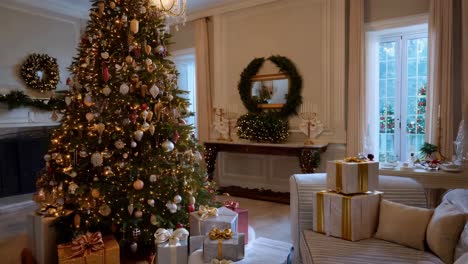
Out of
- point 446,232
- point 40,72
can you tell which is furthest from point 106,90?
point 40,72

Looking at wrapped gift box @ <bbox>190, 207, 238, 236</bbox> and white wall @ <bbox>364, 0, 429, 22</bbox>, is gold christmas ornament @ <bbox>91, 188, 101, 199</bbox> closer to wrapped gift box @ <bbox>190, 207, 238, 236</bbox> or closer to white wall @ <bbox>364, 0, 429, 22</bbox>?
wrapped gift box @ <bbox>190, 207, 238, 236</bbox>

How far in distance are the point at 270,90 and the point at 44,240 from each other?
3564 millimetres

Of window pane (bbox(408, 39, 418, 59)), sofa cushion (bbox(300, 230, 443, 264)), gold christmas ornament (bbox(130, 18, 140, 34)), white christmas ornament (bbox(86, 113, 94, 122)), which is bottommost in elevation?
sofa cushion (bbox(300, 230, 443, 264))

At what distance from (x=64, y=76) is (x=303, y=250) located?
17.0 feet

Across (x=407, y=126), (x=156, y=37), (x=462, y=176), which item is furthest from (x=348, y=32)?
(x=156, y=37)

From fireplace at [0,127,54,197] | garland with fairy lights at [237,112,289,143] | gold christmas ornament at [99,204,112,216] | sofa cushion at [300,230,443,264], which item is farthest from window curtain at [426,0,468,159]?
fireplace at [0,127,54,197]

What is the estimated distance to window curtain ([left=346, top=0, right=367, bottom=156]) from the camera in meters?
4.13

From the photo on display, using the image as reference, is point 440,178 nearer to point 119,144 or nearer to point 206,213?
point 206,213

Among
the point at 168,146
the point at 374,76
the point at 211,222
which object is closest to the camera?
the point at 211,222

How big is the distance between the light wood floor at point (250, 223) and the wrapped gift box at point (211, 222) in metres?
0.95

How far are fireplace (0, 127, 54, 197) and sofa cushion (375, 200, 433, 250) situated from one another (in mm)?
4540

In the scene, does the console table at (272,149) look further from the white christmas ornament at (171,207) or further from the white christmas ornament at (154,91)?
the white christmas ornament at (154,91)

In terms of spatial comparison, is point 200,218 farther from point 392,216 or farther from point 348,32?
point 348,32

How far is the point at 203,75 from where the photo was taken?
18.8 ft
